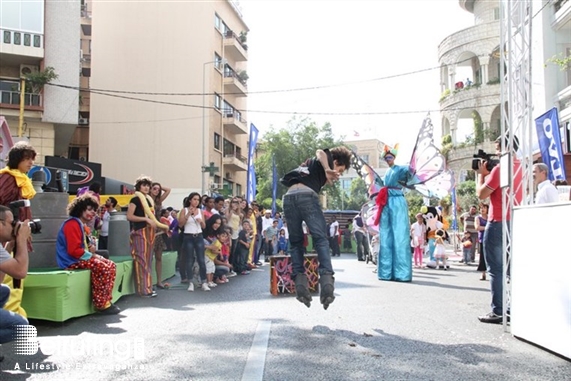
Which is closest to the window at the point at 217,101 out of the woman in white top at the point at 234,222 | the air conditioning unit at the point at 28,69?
the air conditioning unit at the point at 28,69

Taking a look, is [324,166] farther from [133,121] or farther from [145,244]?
[133,121]

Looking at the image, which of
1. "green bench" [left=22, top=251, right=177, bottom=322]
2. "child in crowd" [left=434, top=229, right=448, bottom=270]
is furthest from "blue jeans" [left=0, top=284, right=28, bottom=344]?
"child in crowd" [left=434, top=229, right=448, bottom=270]

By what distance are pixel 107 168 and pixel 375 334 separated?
3617cm

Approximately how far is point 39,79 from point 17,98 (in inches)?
65.9

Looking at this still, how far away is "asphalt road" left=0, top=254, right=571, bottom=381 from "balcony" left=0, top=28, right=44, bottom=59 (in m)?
23.8

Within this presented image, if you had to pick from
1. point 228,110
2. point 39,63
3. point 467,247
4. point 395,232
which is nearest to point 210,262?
point 395,232

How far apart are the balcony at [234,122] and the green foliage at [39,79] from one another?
17.4 meters

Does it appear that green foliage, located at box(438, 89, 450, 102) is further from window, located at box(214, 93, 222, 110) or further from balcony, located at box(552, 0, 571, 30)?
window, located at box(214, 93, 222, 110)

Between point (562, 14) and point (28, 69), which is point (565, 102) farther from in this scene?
point (28, 69)

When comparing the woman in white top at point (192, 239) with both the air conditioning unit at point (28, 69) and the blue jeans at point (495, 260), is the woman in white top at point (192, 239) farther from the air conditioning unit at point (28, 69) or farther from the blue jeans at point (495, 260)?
the air conditioning unit at point (28, 69)

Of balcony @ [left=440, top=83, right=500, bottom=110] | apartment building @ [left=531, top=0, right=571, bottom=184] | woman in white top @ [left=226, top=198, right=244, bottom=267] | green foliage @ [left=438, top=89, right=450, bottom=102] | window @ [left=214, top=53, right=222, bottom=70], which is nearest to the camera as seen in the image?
woman in white top @ [left=226, top=198, right=244, bottom=267]

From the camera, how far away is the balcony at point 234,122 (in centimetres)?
4350

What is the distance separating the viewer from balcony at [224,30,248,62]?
144 feet

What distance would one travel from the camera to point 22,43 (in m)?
27.0
